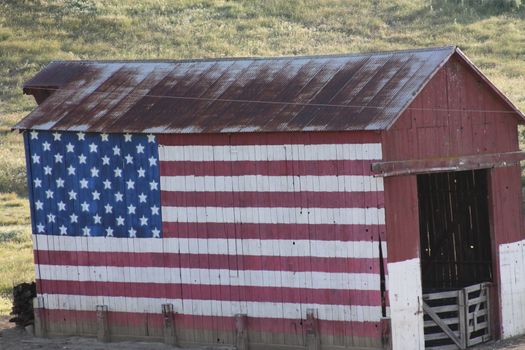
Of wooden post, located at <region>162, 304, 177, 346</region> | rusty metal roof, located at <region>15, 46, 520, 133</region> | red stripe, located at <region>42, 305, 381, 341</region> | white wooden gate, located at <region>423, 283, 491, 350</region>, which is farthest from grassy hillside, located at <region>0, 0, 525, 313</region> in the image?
wooden post, located at <region>162, 304, 177, 346</region>

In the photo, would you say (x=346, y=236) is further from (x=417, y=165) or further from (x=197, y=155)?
(x=197, y=155)

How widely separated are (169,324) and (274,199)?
2811 mm

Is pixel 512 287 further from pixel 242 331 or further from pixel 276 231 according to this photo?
pixel 242 331

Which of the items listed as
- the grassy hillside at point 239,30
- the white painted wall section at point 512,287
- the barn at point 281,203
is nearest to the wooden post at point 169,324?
the barn at point 281,203

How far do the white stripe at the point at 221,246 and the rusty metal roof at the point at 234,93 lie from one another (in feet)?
5.47

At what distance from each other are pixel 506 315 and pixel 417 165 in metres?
3.40

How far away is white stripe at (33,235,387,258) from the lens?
1872cm

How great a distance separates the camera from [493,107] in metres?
20.6

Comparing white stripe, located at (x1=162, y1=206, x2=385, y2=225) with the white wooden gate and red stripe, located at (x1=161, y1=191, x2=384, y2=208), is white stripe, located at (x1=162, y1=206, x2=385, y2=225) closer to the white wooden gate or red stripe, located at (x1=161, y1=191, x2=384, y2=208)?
red stripe, located at (x1=161, y1=191, x2=384, y2=208)

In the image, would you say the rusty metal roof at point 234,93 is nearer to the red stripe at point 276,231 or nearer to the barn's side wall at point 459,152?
the barn's side wall at point 459,152

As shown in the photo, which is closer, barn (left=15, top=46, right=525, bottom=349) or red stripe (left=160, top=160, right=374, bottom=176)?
red stripe (left=160, top=160, right=374, bottom=176)

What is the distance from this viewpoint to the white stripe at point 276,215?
18516mm

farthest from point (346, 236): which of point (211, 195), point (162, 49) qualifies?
point (162, 49)

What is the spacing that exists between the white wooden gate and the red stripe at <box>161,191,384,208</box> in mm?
2005
